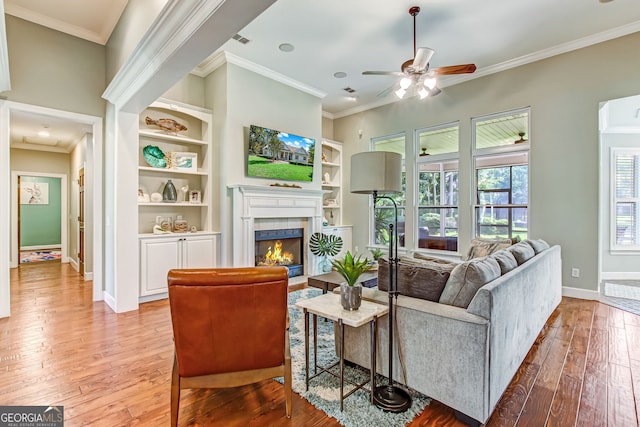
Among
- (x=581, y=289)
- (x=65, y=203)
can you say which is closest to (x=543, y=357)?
(x=581, y=289)

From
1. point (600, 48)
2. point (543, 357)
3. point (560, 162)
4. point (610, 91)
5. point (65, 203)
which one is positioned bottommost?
point (543, 357)

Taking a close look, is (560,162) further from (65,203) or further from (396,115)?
(65,203)

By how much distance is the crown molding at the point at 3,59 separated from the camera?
237 centimetres

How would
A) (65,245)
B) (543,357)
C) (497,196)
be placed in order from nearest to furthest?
(543,357), (497,196), (65,245)

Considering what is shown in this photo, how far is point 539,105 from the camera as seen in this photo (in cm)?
460

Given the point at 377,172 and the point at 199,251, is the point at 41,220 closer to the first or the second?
the point at 199,251

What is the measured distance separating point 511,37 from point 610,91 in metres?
1.46

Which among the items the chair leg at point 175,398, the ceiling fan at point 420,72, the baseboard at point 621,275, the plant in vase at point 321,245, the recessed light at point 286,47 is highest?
the recessed light at point 286,47

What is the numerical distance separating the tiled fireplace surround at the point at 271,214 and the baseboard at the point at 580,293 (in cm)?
382

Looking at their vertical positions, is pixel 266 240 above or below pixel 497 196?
below

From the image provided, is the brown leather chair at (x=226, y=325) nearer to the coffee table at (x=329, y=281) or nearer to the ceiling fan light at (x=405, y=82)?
the coffee table at (x=329, y=281)

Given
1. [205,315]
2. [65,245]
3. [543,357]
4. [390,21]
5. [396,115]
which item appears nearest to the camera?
[205,315]

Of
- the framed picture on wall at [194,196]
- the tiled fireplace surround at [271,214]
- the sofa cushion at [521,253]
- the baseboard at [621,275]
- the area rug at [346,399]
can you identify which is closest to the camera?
the area rug at [346,399]

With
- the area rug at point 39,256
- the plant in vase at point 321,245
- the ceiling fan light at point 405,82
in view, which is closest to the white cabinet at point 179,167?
the plant in vase at point 321,245
